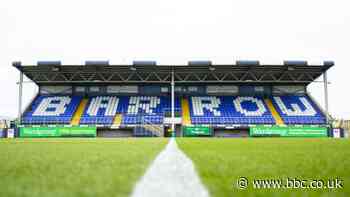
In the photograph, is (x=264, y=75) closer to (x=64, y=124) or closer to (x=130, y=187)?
(x=64, y=124)

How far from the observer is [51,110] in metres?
23.4

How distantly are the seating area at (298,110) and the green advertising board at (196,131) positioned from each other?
618 cm

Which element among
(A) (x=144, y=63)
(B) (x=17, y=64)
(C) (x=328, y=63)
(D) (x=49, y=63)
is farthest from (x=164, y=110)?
(C) (x=328, y=63)

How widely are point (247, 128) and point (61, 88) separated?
15.8 meters

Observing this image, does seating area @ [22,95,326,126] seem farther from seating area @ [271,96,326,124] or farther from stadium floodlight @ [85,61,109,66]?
stadium floodlight @ [85,61,109,66]

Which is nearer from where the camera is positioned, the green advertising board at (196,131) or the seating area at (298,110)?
the green advertising board at (196,131)

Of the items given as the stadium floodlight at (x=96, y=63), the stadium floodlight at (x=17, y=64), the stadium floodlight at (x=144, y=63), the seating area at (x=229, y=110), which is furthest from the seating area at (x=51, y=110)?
the seating area at (x=229, y=110)

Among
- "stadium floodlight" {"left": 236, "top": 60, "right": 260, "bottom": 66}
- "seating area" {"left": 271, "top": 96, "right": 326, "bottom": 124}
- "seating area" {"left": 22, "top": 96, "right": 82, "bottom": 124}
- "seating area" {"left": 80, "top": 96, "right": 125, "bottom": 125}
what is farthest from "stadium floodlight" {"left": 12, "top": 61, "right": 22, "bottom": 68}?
"seating area" {"left": 271, "top": 96, "right": 326, "bottom": 124}

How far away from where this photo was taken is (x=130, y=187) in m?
1.18

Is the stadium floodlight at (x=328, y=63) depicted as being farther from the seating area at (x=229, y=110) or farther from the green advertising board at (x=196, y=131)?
the green advertising board at (x=196, y=131)

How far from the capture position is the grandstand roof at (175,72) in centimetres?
2147

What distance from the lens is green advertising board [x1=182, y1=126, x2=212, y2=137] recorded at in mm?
20516

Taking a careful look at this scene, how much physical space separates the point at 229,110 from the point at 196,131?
419 centimetres

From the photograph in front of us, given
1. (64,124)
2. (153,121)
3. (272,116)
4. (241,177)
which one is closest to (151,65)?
(153,121)
